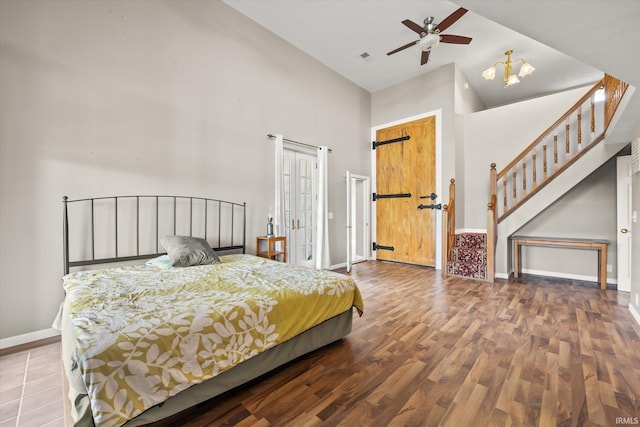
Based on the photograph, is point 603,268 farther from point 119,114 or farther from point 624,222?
point 119,114

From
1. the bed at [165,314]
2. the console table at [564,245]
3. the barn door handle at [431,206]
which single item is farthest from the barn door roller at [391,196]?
the bed at [165,314]

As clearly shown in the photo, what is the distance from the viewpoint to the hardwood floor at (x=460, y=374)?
1.42 m

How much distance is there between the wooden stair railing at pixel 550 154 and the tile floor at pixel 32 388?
513 centimetres

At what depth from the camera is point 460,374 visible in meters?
1.79

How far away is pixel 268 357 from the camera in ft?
5.64

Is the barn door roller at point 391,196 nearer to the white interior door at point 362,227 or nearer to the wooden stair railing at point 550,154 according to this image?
the white interior door at point 362,227

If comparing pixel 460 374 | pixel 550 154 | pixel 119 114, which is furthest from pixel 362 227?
pixel 119 114

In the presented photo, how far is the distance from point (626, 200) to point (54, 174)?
694 centimetres

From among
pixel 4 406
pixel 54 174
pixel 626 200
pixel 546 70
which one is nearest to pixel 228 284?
pixel 4 406

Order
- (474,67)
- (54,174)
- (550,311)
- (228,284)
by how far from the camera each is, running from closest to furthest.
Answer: (228,284), (54,174), (550,311), (474,67)

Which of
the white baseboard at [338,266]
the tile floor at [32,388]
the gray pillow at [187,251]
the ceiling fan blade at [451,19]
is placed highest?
the ceiling fan blade at [451,19]

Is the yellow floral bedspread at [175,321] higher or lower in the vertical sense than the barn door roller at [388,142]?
lower

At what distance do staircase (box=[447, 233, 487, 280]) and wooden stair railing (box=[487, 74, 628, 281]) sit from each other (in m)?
0.17

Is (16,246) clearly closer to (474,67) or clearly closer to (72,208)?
(72,208)
